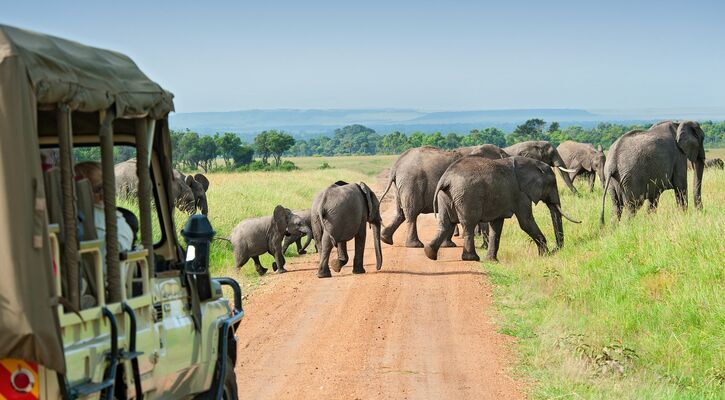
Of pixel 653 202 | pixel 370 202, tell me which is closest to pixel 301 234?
pixel 370 202

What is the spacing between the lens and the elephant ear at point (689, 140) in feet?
75.3

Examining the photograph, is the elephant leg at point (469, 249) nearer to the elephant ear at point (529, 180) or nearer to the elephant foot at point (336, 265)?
the elephant ear at point (529, 180)

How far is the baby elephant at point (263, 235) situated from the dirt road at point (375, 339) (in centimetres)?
108

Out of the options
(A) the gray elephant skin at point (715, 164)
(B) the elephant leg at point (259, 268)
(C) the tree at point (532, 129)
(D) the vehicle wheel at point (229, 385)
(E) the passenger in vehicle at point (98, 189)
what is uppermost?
(E) the passenger in vehicle at point (98, 189)

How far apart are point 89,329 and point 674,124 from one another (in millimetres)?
20347

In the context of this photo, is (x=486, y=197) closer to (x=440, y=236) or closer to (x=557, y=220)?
(x=440, y=236)

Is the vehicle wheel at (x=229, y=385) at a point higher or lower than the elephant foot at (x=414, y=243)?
higher

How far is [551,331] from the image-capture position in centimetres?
1145

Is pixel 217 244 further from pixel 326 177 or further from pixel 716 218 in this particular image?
pixel 326 177

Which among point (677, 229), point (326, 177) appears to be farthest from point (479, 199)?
point (326, 177)

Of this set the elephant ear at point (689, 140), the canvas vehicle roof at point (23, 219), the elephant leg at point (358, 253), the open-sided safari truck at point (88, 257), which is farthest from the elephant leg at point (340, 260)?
the canvas vehicle roof at point (23, 219)

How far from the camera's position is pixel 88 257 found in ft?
16.8

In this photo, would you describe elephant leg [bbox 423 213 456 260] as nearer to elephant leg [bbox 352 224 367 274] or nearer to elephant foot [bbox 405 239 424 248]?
elephant foot [bbox 405 239 424 248]

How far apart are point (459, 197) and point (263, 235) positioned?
3408 mm
